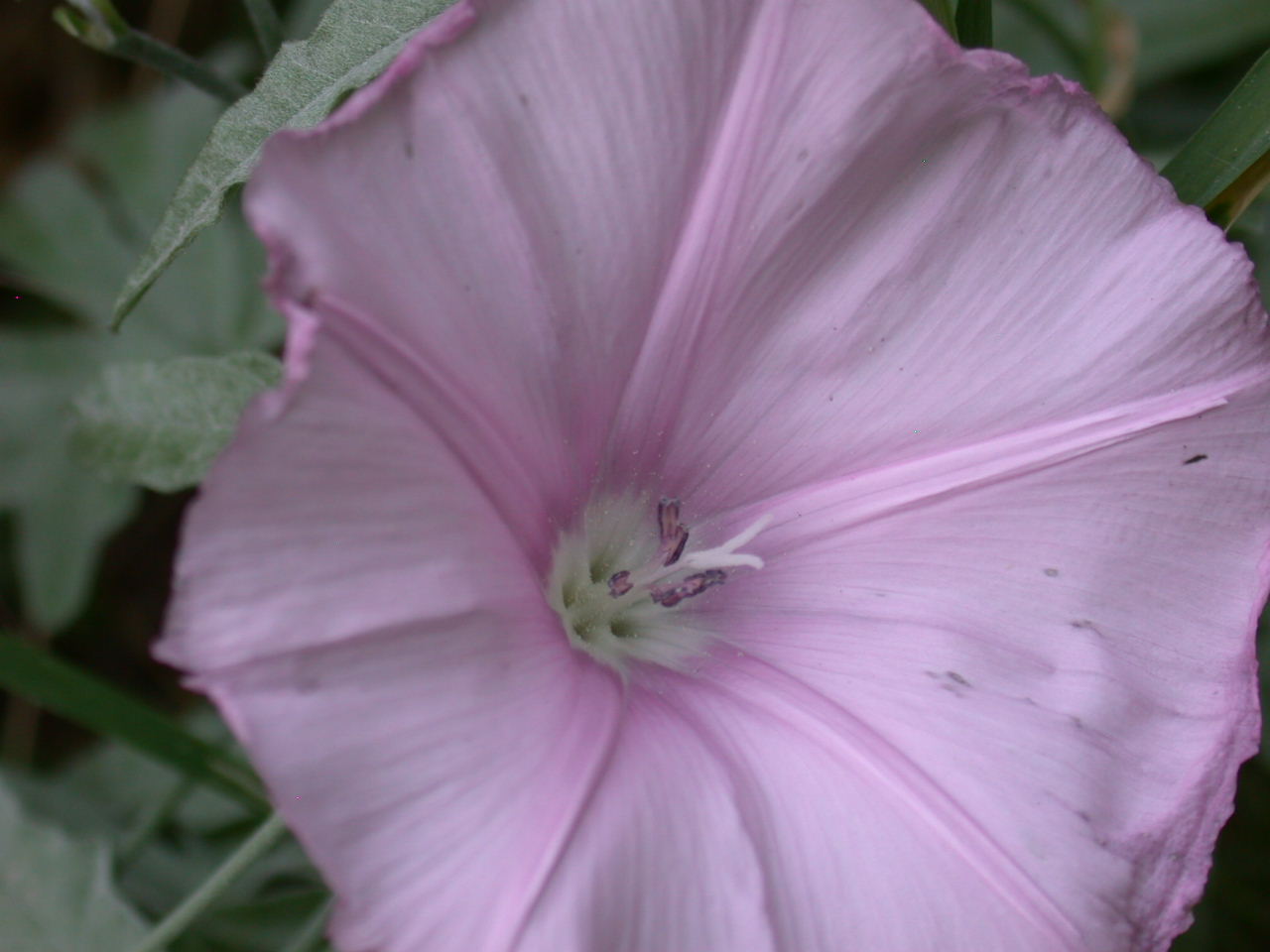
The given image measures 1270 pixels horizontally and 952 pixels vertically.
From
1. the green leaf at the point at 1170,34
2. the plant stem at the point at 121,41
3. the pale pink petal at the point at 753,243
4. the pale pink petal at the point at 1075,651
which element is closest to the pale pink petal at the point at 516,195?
the pale pink petal at the point at 753,243

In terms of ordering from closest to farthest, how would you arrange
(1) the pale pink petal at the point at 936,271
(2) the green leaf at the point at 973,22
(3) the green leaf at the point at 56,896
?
(1) the pale pink petal at the point at 936,271, (2) the green leaf at the point at 973,22, (3) the green leaf at the point at 56,896

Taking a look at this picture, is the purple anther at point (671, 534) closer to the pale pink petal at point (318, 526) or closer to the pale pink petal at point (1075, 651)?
the pale pink petal at point (1075, 651)

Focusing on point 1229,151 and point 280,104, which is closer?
point 280,104

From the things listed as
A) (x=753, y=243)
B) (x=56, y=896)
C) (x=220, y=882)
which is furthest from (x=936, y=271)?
(x=56, y=896)

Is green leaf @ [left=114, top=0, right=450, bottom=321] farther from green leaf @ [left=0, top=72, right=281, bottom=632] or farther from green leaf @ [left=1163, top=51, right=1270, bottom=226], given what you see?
green leaf @ [left=0, top=72, right=281, bottom=632]

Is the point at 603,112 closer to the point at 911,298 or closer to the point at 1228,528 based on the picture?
the point at 911,298

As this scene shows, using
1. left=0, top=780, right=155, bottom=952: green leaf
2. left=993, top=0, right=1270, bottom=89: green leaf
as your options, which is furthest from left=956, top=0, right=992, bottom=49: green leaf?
left=0, top=780, right=155, bottom=952: green leaf

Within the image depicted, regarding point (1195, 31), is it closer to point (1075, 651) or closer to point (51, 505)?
point (1075, 651)
